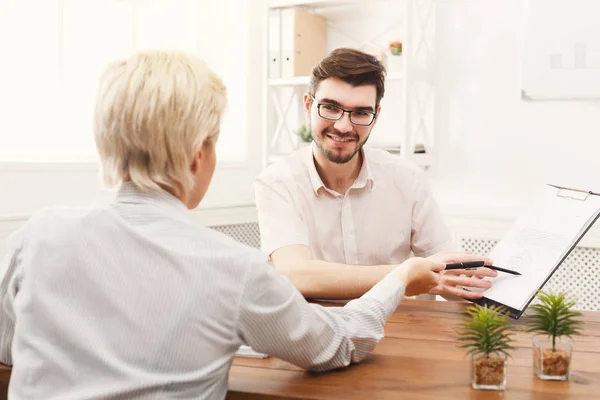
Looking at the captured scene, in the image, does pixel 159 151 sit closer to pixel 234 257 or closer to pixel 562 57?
pixel 234 257

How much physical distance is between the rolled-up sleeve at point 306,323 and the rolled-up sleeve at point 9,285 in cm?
36

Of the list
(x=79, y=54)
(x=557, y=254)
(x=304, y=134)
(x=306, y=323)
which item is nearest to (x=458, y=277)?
(x=557, y=254)

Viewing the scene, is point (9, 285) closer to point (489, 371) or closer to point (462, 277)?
point (489, 371)

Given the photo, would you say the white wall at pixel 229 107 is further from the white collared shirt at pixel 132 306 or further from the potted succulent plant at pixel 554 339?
the potted succulent plant at pixel 554 339

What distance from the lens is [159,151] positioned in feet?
3.43

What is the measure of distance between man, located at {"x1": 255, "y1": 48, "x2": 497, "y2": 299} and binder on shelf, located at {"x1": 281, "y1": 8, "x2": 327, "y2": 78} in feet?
3.67

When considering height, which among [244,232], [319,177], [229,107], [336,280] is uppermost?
[229,107]

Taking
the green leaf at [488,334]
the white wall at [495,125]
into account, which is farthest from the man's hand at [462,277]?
the white wall at [495,125]

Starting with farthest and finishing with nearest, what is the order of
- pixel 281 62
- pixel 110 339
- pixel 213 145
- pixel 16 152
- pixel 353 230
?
pixel 281 62
pixel 16 152
pixel 353 230
pixel 213 145
pixel 110 339

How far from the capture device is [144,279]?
101 cm

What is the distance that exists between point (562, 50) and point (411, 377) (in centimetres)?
232

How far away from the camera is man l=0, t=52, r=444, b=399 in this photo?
101 cm

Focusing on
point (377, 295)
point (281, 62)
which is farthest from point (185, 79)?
point (281, 62)

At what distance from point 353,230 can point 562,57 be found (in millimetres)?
1480
